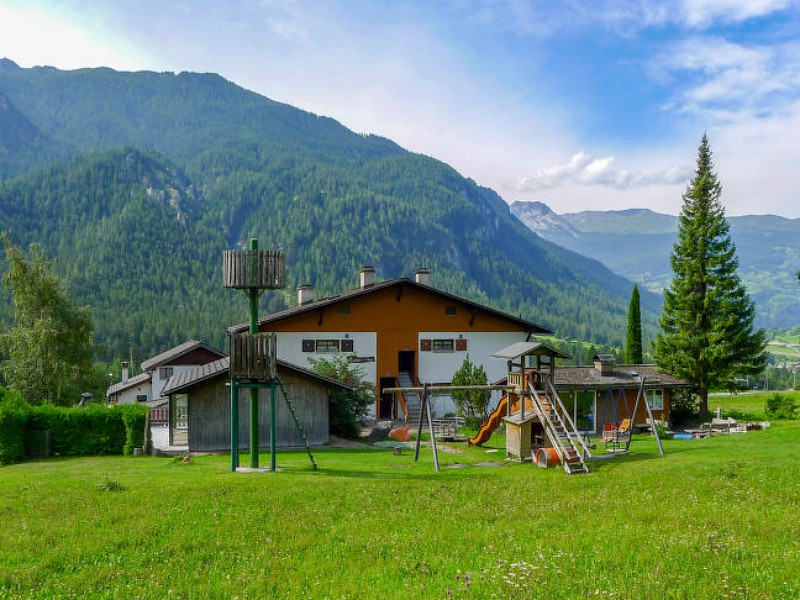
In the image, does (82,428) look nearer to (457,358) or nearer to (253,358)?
(253,358)

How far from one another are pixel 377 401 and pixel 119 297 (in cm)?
15699

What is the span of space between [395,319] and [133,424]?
21.1 m

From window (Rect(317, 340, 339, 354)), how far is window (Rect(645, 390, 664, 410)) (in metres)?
20.9

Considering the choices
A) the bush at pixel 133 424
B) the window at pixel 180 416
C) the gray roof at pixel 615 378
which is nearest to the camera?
the bush at pixel 133 424

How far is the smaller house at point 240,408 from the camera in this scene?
2891 centimetres

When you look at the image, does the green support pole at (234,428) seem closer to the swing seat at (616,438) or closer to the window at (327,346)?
the swing seat at (616,438)

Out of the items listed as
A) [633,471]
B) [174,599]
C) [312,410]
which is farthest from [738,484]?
[312,410]

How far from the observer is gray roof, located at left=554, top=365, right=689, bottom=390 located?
1389 inches

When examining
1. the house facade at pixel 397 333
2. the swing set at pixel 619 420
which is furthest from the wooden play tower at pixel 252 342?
the house facade at pixel 397 333

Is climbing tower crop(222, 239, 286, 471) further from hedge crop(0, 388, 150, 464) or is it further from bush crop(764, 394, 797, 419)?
bush crop(764, 394, 797, 419)

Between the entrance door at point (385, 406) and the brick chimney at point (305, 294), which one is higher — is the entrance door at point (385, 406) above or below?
below

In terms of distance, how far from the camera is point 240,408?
29.5 metres

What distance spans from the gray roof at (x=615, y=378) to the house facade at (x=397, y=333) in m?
8.54

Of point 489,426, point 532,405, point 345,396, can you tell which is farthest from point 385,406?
point 532,405
